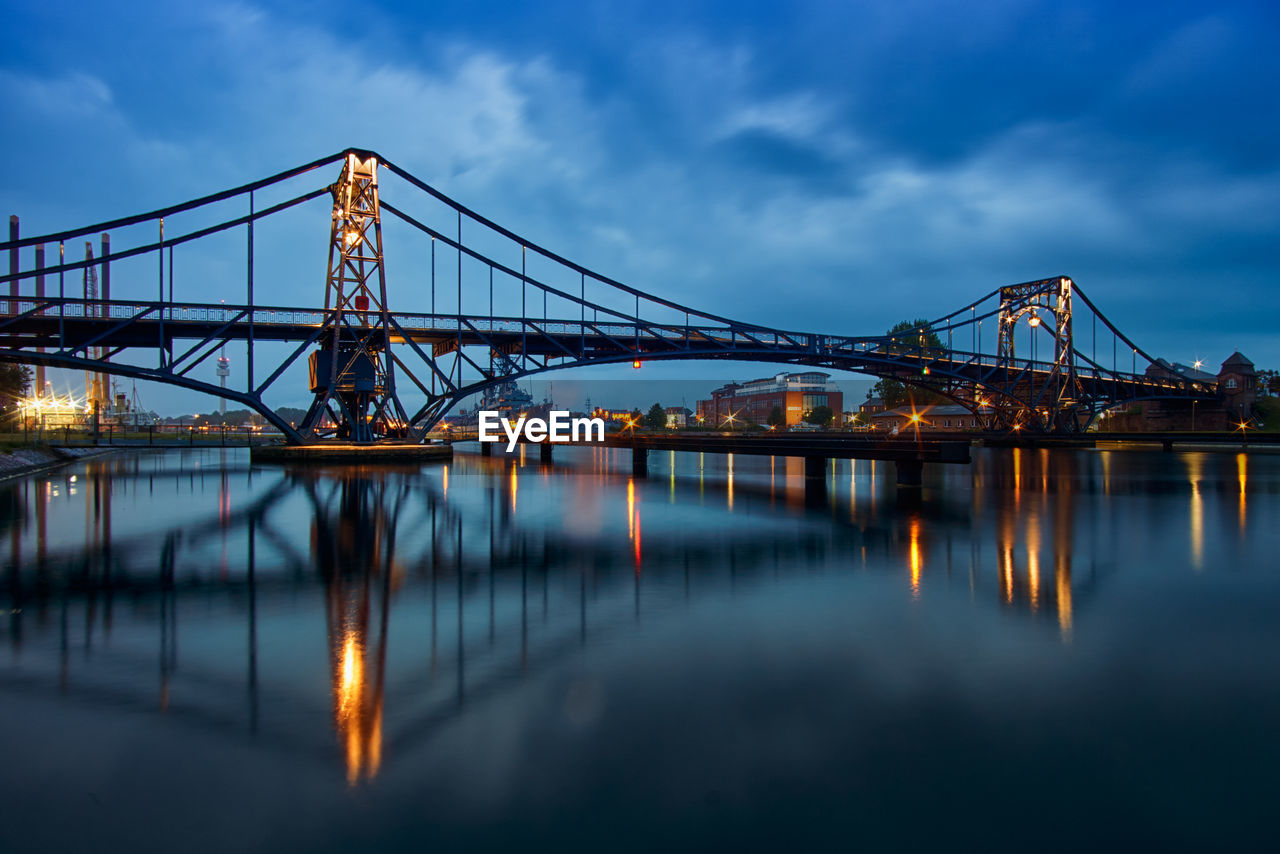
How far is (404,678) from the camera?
5379 mm

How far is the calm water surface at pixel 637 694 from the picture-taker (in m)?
3.49

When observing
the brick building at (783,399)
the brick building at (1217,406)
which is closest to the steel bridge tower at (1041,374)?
the brick building at (1217,406)

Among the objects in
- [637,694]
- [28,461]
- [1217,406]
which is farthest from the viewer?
[1217,406]

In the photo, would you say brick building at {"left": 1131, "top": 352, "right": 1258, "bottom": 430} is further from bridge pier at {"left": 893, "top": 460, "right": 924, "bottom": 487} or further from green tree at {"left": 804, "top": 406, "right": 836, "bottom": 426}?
bridge pier at {"left": 893, "top": 460, "right": 924, "bottom": 487}

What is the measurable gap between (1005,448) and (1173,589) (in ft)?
187

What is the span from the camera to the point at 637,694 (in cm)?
501

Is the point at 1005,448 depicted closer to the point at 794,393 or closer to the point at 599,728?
the point at 599,728

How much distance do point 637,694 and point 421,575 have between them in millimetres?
5039

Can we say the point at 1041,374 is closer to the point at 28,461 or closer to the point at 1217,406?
the point at 1217,406

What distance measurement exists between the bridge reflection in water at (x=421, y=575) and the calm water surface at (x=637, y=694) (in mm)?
55

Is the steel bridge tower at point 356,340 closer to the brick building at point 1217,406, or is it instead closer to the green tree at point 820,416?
the brick building at point 1217,406

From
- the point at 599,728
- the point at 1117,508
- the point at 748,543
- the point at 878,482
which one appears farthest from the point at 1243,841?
the point at 878,482

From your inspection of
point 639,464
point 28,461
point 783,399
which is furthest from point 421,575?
point 783,399

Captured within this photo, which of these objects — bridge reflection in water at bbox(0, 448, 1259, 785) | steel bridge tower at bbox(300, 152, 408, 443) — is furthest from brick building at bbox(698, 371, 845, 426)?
bridge reflection in water at bbox(0, 448, 1259, 785)
